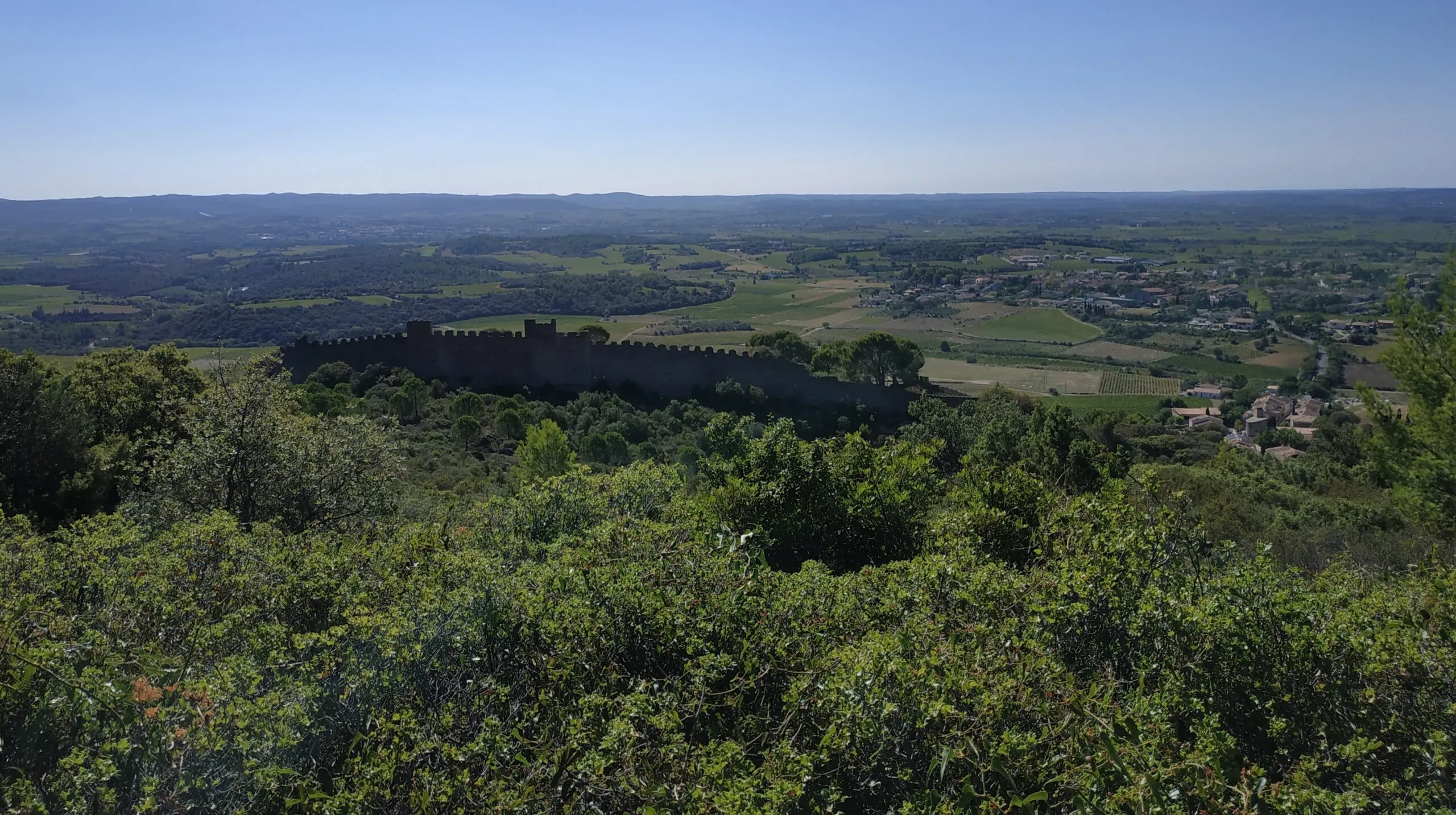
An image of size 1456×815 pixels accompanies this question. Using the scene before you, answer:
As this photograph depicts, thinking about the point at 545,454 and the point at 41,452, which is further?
the point at 545,454

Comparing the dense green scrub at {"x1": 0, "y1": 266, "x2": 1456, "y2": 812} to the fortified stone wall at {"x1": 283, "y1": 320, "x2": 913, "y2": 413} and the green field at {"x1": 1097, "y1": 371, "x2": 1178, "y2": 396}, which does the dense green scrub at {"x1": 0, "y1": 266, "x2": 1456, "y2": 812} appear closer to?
the fortified stone wall at {"x1": 283, "y1": 320, "x2": 913, "y2": 413}

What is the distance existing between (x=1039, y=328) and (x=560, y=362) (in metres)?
43.1

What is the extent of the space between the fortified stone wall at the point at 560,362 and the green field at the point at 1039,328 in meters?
33.2

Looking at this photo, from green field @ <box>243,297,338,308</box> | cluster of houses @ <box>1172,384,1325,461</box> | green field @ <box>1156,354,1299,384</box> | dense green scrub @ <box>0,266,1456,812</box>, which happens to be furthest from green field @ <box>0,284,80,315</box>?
green field @ <box>1156,354,1299,384</box>

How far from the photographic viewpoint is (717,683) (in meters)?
4.61

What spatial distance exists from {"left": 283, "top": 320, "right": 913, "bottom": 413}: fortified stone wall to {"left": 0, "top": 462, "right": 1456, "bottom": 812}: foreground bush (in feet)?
93.1

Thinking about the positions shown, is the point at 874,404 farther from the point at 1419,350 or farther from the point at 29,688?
the point at 29,688

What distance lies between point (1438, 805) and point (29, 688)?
19.3ft

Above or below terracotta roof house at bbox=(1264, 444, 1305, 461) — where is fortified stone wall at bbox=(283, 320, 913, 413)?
above

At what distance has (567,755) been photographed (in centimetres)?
393

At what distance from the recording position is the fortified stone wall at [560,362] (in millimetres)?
34281

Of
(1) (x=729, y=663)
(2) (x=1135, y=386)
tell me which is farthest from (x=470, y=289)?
(1) (x=729, y=663)

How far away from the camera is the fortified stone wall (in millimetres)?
34281

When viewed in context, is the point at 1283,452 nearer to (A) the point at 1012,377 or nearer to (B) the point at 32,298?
(A) the point at 1012,377
